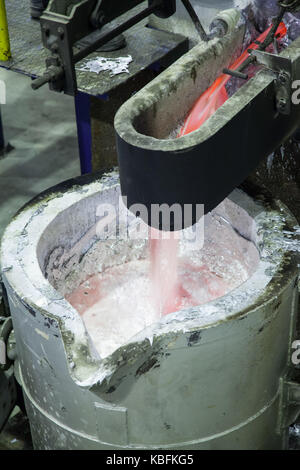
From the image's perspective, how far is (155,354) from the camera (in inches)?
93.4

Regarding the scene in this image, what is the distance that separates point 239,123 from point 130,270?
1.08 metres

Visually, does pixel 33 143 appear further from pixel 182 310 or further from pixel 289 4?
pixel 289 4

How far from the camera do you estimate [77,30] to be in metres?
2.22

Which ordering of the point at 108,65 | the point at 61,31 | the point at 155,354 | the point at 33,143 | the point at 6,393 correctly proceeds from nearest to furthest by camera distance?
the point at 61,31 → the point at 155,354 → the point at 6,393 → the point at 108,65 → the point at 33,143

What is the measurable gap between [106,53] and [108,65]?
0.09 meters

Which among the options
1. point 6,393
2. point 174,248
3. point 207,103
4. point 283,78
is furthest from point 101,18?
point 6,393

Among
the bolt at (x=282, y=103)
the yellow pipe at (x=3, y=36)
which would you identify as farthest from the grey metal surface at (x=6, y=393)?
the bolt at (x=282, y=103)

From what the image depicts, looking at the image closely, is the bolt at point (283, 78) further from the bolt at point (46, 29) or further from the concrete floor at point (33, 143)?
the concrete floor at point (33, 143)

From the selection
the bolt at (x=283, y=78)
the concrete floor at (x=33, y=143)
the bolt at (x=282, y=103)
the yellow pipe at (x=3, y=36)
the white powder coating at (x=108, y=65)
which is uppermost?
the bolt at (x=283, y=78)

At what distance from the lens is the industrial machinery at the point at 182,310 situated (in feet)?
7.18

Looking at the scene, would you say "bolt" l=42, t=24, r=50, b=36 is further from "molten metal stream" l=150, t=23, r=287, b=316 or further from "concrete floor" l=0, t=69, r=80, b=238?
"concrete floor" l=0, t=69, r=80, b=238

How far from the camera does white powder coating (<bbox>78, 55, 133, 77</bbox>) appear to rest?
3020 millimetres

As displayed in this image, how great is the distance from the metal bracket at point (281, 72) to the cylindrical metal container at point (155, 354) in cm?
55

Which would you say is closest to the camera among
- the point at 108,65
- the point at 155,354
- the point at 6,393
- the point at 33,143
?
the point at 155,354
